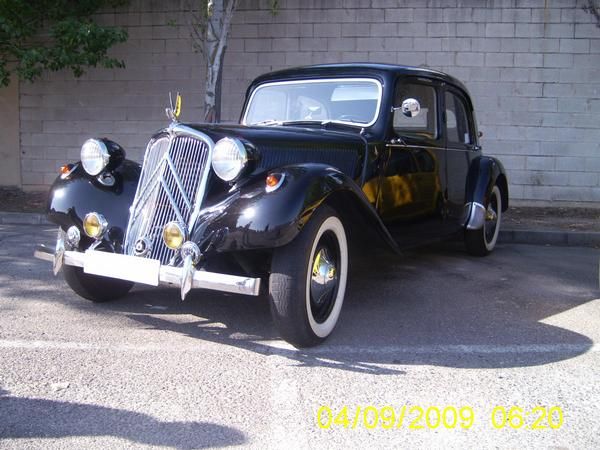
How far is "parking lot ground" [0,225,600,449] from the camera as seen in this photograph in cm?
254

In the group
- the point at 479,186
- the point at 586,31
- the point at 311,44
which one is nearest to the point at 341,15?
the point at 311,44

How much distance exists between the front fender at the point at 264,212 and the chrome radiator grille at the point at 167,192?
0.19 meters

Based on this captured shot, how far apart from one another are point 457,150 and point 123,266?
137 inches

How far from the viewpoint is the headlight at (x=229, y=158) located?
10.9 ft

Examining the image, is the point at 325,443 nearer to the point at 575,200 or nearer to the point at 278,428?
the point at 278,428

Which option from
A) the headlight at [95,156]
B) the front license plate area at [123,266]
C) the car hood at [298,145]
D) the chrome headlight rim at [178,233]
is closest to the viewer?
the front license plate area at [123,266]

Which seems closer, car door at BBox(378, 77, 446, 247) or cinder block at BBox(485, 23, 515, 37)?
car door at BBox(378, 77, 446, 247)

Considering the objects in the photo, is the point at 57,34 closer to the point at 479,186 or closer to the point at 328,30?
the point at 328,30

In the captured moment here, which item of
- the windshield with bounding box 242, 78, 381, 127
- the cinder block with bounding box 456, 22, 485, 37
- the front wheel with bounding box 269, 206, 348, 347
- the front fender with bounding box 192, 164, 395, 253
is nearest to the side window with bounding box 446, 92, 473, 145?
the windshield with bounding box 242, 78, 381, 127

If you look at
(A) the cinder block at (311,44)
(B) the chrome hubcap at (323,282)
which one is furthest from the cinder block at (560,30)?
(B) the chrome hubcap at (323,282)

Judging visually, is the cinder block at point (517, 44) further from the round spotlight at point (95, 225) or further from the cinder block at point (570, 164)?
the round spotlight at point (95, 225)

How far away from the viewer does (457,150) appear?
5.59 meters

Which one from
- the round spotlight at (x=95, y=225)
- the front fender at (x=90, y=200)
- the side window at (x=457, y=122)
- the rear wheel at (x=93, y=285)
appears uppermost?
the side window at (x=457, y=122)

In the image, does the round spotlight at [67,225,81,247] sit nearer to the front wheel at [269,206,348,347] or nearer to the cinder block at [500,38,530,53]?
the front wheel at [269,206,348,347]
